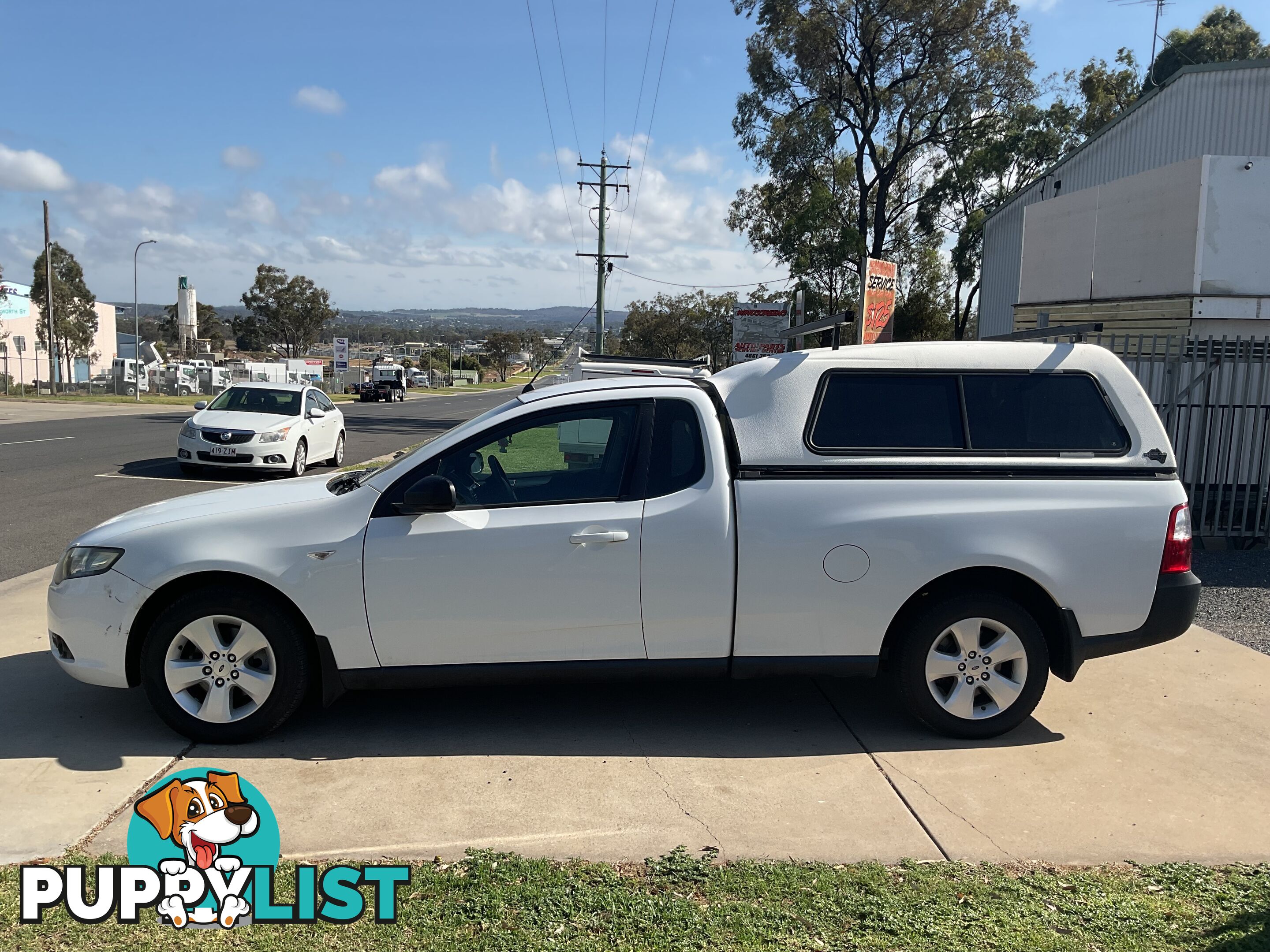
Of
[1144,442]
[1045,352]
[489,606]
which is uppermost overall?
[1045,352]

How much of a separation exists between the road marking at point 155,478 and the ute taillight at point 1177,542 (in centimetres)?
1240

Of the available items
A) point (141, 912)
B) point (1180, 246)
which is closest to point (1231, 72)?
point (1180, 246)

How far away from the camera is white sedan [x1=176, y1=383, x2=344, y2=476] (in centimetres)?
1533

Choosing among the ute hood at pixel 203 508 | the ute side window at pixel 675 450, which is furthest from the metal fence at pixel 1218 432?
the ute hood at pixel 203 508

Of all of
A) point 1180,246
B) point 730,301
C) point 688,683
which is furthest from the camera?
point 730,301

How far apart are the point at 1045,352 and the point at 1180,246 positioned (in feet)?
26.0

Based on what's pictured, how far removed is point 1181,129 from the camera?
65.0ft

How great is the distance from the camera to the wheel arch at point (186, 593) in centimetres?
466

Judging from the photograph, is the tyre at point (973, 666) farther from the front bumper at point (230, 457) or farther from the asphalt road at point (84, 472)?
the front bumper at point (230, 457)

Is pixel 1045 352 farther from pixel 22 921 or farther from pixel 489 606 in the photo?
pixel 22 921

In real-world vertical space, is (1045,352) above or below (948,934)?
above

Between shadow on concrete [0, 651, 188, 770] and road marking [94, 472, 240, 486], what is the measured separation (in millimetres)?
9163

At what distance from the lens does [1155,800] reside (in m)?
4.37

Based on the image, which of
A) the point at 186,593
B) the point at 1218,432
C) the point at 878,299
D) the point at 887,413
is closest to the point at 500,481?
the point at 186,593
